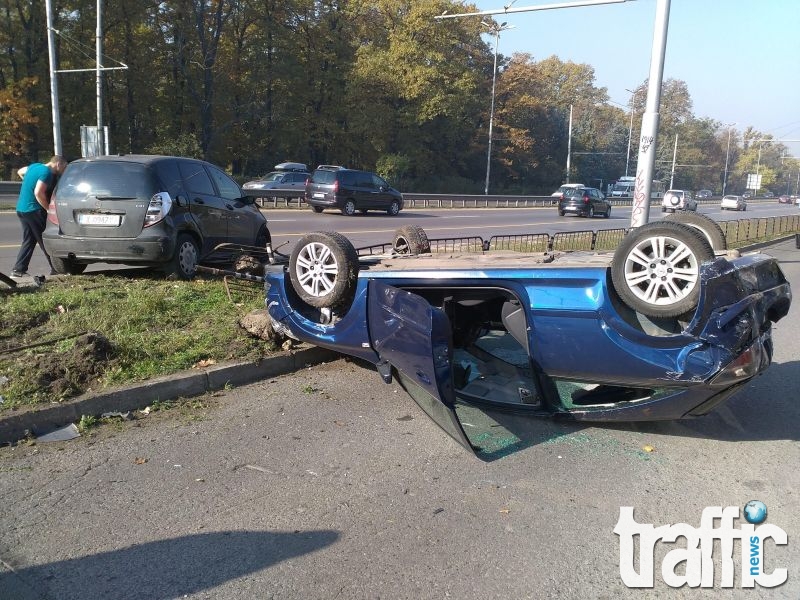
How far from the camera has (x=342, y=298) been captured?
5121 mm

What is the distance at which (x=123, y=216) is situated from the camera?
744cm

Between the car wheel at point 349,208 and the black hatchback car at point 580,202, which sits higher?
the black hatchback car at point 580,202

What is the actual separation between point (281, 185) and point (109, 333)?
26.3m

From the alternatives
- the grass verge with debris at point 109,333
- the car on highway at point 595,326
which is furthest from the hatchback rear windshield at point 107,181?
the car on highway at point 595,326

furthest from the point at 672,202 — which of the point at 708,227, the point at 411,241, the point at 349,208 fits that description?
the point at 349,208

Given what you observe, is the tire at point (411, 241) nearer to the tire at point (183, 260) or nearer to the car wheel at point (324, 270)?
the car wheel at point (324, 270)

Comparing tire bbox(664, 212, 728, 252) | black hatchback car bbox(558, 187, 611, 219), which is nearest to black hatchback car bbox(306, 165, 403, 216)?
black hatchback car bbox(558, 187, 611, 219)

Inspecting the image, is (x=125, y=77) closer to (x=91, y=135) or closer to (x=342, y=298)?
(x=91, y=135)

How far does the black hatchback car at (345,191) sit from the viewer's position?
26.8 meters

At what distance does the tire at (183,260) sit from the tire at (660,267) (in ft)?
17.9

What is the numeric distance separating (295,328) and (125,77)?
42.6m

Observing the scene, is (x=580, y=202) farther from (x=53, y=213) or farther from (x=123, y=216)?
(x=53, y=213)

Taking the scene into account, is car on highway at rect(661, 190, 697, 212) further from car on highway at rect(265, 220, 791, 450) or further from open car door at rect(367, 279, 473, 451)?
open car door at rect(367, 279, 473, 451)

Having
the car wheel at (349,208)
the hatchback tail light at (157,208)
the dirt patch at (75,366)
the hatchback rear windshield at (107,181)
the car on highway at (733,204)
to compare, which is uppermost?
the car on highway at (733,204)
